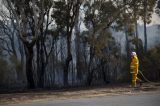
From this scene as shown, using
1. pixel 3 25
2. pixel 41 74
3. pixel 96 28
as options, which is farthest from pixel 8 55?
pixel 96 28

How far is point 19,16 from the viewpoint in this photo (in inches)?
1700

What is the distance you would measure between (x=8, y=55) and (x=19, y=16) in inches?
1054

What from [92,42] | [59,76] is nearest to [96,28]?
[92,42]

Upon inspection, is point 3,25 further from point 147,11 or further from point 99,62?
point 147,11

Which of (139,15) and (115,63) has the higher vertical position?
(139,15)

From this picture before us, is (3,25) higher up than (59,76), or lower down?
higher up

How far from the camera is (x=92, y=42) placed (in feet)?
156

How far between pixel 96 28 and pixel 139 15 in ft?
15.1

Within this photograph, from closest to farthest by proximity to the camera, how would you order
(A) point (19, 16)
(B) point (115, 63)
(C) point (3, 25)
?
1. (A) point (19, 16)
2. (B) point (115, 63)
3. (C) point (3, 25)

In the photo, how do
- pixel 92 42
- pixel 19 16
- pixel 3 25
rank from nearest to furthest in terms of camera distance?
pixel 19 16
pixel 92 42
pixel 3 25

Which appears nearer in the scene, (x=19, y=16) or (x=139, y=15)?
(x=19, y=16)

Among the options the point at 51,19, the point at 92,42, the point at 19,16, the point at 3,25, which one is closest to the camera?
the point at 19,16

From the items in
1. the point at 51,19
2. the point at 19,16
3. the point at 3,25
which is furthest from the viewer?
the point at 3,25

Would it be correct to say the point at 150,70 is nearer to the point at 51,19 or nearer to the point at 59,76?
the point at 51,19
